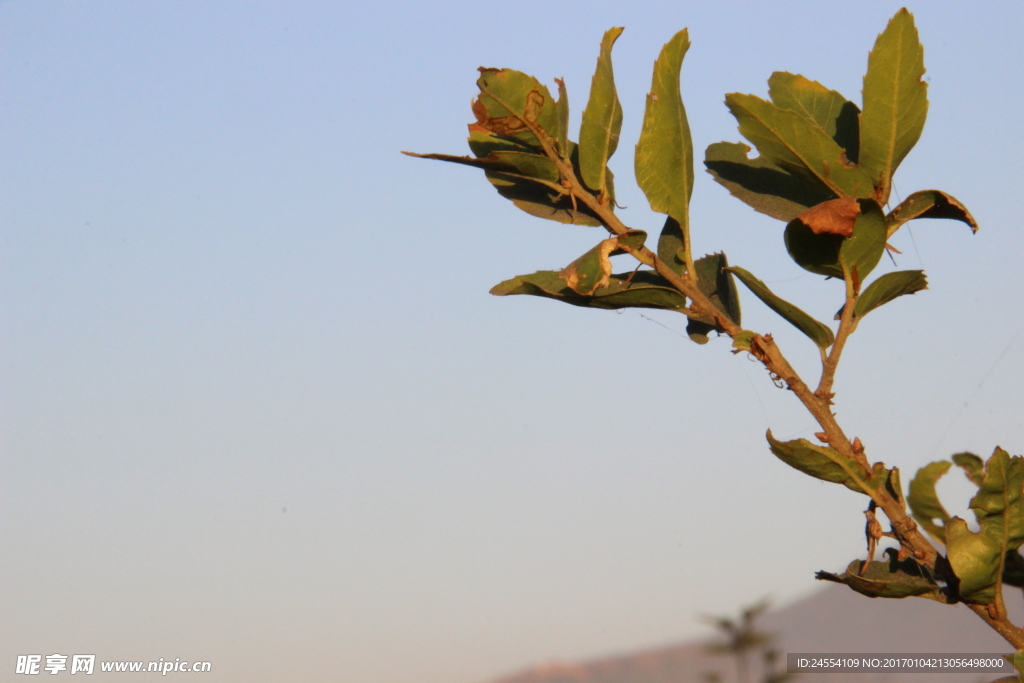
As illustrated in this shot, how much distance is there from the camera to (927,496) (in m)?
2.28

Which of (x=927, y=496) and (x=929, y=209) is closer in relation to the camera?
(x=929, y=209)

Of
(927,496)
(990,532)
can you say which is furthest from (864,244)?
(927,496)

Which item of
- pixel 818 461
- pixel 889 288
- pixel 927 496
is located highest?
pixel 889 288

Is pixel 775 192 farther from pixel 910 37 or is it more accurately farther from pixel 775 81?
pixel 910 37

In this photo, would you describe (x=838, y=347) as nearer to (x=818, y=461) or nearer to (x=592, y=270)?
(x=818, y=461)

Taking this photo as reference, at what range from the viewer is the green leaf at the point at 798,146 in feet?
5.09

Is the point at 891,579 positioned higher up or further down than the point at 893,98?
further down

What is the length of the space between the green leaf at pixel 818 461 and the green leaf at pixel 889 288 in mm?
349

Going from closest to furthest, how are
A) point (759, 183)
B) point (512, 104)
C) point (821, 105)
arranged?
1. point (512, 104)
2. point (821, 105)
3. point (759, 183)

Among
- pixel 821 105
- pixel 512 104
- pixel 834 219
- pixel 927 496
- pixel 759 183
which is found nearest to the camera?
pixel 834 219

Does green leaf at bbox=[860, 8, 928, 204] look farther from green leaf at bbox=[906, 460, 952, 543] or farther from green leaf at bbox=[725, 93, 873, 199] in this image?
green leaf at bbox=[906, 460, 952, 543]

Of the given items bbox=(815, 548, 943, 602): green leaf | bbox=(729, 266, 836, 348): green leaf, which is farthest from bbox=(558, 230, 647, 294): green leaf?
bbox=(815, 548, 943, 602): green leaf

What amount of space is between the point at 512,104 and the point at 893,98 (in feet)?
2.40

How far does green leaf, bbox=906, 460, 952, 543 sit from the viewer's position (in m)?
2.27
